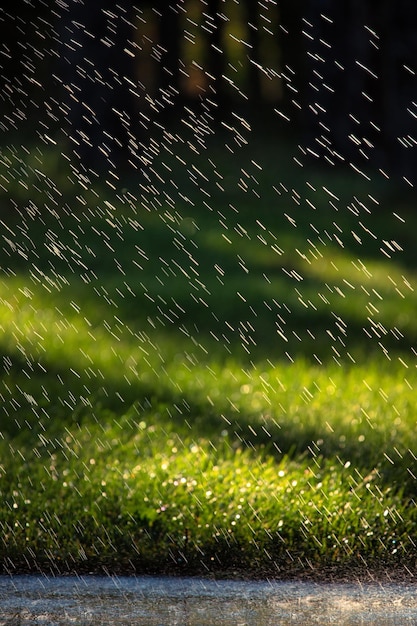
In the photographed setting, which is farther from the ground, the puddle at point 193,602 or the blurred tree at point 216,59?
the puddle at point 193,602

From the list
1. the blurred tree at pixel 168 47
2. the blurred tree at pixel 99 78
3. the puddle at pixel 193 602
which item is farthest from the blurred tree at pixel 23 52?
the puddle at pixel 193 602

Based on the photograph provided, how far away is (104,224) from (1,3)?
13267 mm

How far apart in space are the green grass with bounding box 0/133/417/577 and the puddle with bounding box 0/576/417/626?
8.6 inches

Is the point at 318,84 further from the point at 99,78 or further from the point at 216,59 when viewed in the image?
the point at 216,59

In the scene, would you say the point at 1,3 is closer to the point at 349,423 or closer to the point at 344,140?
the point at 344,140

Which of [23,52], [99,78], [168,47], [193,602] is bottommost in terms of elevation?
[23,52]

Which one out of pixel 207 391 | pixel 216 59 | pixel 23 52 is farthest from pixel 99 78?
pixel 23 52

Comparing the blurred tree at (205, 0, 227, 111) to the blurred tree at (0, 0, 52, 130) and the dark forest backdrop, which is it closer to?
the dark forest backdrop

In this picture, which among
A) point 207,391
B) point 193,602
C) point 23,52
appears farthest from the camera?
point 23,52

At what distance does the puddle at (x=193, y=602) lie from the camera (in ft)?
10.6

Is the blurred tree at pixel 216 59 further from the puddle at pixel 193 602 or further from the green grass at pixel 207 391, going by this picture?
the puddle at pixel 193 602

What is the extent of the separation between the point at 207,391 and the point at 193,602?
2.50 meters

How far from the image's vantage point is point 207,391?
5824 mm

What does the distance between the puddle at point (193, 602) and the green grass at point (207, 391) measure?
217mm
